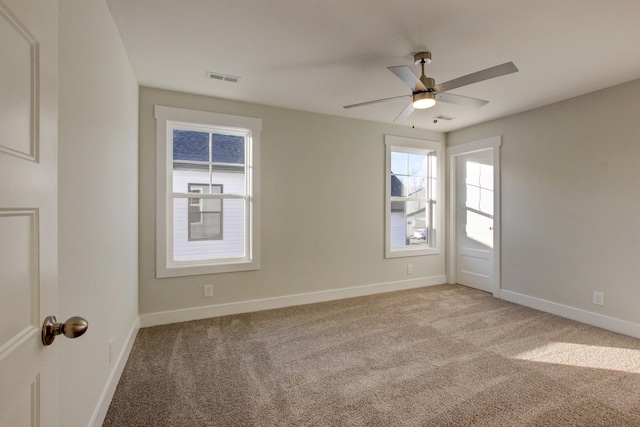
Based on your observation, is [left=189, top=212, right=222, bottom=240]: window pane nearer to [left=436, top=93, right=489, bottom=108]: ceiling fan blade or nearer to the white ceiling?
the white ceiling

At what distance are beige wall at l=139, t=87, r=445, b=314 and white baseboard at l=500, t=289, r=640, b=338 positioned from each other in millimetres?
1449

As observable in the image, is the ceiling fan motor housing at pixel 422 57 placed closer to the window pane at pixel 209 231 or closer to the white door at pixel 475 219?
the window pane at pixel 209 231

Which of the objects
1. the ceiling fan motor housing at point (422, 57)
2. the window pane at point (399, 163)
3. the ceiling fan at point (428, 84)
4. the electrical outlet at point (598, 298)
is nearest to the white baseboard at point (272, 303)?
the window pane at point (399, 163)

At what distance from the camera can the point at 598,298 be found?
10.9ft

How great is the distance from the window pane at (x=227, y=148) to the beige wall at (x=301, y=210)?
0.28 m

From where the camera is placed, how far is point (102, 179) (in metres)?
1.87

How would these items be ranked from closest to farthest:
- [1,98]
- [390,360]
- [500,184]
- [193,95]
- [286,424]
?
[1,98] → [286,424] → [390,360] → [193,95] → [500,184]

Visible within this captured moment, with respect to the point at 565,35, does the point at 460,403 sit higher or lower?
lower

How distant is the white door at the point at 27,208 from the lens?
0.63 metres

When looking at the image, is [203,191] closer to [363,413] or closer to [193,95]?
[193,95]

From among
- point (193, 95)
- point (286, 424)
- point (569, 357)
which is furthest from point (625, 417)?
point (193, 95)

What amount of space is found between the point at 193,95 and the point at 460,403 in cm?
376

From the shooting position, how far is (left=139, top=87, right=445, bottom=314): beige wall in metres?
3.32

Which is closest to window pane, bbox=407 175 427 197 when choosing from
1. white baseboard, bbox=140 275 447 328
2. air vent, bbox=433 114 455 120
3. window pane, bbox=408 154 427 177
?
window pane, bbox=408 154 427 177
